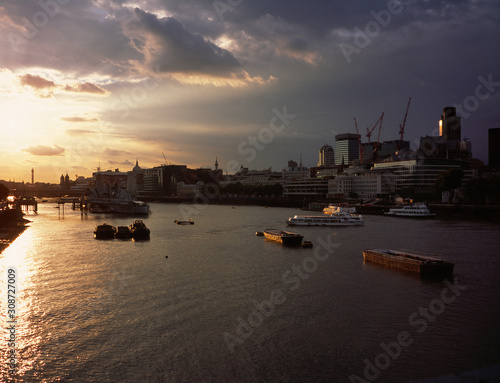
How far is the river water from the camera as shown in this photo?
1544cm

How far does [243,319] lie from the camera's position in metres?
20.6

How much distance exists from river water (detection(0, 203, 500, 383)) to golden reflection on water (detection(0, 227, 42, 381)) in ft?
0.28

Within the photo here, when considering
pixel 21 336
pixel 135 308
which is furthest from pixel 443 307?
pixel 21 336

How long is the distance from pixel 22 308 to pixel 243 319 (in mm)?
12846

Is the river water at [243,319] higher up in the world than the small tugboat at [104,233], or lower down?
lower down

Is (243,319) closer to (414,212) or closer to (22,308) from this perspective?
(22,308)

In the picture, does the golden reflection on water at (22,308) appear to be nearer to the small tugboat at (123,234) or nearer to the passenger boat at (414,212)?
the small tugboat at (123,234)

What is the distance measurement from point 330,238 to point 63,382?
1792 inches

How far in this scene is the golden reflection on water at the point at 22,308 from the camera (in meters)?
16.2

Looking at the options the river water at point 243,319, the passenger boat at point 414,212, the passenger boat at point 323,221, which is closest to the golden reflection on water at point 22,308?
the river water at point 243,319

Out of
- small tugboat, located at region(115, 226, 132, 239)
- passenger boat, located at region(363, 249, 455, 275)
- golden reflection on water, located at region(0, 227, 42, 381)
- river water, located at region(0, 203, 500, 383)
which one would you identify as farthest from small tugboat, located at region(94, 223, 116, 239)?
passenger boat, located at region(363, 249, 455, 275)

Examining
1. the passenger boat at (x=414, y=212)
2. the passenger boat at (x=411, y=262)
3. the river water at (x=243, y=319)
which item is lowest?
the river water at (x=243, y=319)

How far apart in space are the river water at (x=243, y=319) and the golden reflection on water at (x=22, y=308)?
0.28ft

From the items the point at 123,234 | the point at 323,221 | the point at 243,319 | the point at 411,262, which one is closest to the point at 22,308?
the point at 243,319
